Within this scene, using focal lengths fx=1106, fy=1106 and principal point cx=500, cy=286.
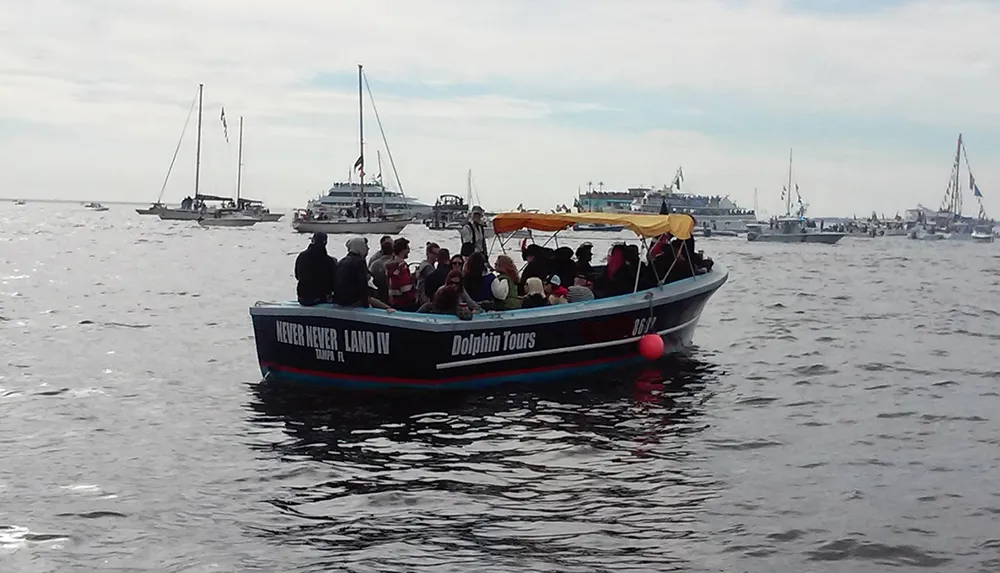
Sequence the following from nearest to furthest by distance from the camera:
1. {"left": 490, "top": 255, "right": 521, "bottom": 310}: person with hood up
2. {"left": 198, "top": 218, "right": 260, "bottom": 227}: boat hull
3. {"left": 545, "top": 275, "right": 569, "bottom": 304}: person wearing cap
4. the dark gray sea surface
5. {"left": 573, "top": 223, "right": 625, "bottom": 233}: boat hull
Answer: the dark gray sea surface → {"left": 490, "top": 255, "right": 521, "bottom": 310}: person with hood up → {"left": 545, "top": 275, "right": 569, "bottom": 304}: person wearing cap → {"left": 573, "top": 223, "right": 625, "bottom": 233}: boat hull → {"left": 198, "top": 218, "right": 260, "bottom": 227}: boat hull

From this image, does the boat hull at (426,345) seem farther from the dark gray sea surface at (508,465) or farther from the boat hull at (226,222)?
the boat hull at (226,222)

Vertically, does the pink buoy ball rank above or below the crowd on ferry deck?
below

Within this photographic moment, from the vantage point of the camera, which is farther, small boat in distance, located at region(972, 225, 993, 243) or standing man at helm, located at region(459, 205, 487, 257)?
small boat in distance, located at region(972, 225, 993, 243)

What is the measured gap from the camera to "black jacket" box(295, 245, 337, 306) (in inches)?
490

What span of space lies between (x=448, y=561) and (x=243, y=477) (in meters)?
2.75

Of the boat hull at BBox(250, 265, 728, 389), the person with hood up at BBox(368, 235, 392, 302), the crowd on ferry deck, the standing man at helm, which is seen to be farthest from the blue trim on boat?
the standing man at helm

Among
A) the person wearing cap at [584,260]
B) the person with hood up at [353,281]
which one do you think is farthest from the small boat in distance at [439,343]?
the person wearing cap at [584,260]

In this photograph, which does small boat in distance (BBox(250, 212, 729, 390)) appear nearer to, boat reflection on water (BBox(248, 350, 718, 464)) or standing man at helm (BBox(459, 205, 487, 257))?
boat reflection on water (BBox(248, 350, 718, 464))

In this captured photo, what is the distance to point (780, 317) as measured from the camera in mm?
25234

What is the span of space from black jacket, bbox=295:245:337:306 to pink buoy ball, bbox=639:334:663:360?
4.59 m

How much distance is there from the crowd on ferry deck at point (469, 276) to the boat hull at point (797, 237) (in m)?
84.7

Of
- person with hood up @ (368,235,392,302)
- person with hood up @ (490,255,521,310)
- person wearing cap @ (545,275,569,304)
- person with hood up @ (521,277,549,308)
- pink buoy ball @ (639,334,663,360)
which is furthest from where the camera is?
pink buoy ball @ (639,334,663,360)

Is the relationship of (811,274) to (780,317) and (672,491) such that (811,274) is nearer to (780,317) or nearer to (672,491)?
(780,317)

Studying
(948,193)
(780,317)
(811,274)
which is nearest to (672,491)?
(780,317)
